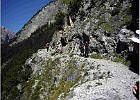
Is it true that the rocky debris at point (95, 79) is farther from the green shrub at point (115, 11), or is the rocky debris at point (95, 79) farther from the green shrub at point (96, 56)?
the green shrub at point (115, 11)

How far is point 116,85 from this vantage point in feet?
73.5

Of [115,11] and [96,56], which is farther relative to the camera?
[115,11]

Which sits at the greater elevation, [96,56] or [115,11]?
[115,11]

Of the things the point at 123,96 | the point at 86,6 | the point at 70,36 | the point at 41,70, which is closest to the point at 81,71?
the point at 123,96

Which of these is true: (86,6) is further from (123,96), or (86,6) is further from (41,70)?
(123,96)

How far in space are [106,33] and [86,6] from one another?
1634 cm

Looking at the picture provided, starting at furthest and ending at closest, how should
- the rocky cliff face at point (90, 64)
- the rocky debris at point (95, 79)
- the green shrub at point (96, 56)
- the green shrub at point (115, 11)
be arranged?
the green shrub at point (115, 11) < the green shrub at point (96, 56) < the rocky cliff face at point (90, 64) < the rocky debris at point (95, 79)

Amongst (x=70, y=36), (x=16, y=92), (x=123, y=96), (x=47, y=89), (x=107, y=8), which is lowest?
(x=16, y=92)

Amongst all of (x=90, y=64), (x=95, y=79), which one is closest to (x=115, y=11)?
(x=90, y=64)

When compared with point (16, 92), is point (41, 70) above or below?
above

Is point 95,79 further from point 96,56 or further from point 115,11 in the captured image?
point 115,11

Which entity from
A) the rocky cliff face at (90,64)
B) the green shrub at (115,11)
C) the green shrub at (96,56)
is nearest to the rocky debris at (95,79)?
the rocky cliff face at (90,64)

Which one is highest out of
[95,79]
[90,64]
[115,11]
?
[115,11]

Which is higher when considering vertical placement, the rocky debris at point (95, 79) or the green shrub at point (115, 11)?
the green shrub at point (115, 11)
